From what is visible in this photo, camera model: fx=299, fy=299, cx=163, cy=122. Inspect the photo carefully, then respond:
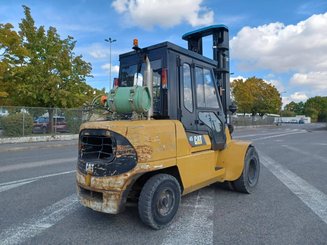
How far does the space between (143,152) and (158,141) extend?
293 mm

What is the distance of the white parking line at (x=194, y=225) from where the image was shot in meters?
3.93

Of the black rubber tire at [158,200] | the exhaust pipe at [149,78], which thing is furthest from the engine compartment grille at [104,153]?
the exhaust pipe at [149,78]

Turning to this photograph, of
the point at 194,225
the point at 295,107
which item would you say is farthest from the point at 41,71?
the point at 295,107

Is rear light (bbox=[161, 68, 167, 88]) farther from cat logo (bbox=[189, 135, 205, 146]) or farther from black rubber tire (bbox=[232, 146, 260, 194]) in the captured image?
black rubber tire (bbox=[232, 146, 260, 194])

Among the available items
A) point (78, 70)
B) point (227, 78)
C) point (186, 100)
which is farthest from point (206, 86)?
point (78, 70)

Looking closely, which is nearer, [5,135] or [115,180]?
[115,180]

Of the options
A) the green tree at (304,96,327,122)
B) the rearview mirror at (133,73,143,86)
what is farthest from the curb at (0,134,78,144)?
the green tree at (304,96,327,122)

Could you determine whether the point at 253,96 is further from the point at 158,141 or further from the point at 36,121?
the point at 158,141

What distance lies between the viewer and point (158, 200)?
430 cm

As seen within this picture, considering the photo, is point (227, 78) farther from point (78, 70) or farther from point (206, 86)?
point (78, 70)

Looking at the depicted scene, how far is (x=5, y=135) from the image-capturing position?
18141 millimetres

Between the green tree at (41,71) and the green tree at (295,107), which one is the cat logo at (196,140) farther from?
the green tree at (295,107)

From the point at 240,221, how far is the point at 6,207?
4.03 m

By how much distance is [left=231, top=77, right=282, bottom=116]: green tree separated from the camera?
57.3 m
